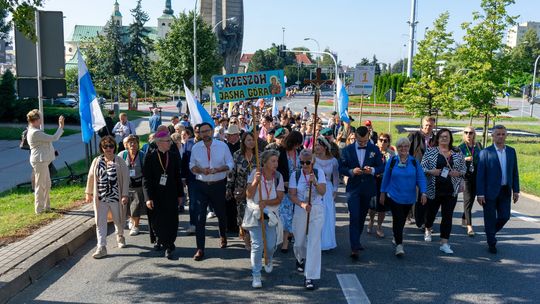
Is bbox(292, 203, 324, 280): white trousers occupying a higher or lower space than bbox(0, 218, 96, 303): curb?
higher

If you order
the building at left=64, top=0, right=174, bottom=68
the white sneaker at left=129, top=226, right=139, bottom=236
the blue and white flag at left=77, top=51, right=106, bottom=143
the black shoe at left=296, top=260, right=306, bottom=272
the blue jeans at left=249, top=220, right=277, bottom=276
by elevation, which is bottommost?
the white sneaker at left=129, top=226, right=139, bottom=236

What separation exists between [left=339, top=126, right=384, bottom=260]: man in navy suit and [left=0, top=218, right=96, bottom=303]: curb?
3913mm

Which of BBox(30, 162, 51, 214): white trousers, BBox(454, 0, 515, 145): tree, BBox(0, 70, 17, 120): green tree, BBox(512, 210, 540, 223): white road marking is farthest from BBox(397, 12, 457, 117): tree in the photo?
BBox(0, 70, 17, 120): green tree

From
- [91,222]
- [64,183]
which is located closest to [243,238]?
[91,222]

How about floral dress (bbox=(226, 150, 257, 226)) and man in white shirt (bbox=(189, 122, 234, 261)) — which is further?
floral dress (bbox=(226, 150, 257, 226))

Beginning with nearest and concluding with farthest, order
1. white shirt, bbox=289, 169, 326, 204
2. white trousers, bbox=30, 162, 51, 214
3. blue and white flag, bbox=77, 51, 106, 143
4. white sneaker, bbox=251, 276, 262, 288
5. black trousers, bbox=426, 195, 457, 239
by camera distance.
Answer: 1. white sneaker, bbox=251, 276, 262, 288
2. white shirt, bbox=289, 169, 326, 204
3. black trousers, bbox=426, 195, 457, 239
4. white trousers, bbox=30, 162, 51, 214
5. blue and white flag, bbox=77, 51, 106, 143

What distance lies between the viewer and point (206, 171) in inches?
272

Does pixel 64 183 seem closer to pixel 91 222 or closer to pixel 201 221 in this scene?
pixel 91 222

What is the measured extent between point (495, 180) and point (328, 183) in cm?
233

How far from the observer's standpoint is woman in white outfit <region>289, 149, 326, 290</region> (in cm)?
577

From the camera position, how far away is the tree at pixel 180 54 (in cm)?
3253

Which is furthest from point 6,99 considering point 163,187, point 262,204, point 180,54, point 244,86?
point 262,204

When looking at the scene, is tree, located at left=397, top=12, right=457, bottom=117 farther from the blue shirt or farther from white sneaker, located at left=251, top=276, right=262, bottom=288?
white sneaker, located at left=251, top=276, right=262, bottom=288

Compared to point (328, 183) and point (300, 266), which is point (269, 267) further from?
point (328, 183)
